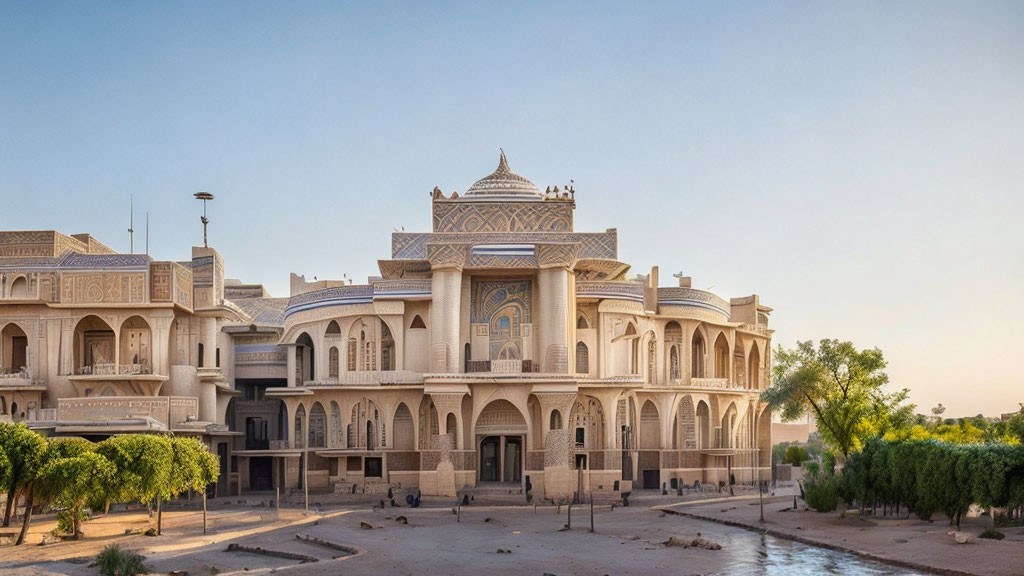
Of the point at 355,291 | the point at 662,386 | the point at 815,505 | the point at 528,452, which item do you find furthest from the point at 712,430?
the point at 355,291

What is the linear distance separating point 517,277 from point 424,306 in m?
4.93

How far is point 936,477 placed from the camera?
3284 cm

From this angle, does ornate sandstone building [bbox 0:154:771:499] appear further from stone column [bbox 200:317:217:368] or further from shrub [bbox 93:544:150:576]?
shrub [bbox 93:544:150:576]

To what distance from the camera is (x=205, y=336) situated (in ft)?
166

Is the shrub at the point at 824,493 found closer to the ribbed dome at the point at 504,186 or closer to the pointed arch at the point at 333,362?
the ribbed dome at the point at 504,186

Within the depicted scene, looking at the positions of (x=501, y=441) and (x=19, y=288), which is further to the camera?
(x=501, y=441)

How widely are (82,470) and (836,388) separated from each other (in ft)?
117

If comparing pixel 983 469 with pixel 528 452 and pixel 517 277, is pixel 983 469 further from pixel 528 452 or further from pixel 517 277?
pixel 517 277

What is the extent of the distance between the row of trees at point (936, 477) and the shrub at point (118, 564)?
24175 mm

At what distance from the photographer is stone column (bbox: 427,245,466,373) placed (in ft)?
158

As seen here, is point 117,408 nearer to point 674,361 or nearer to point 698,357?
point 674,361

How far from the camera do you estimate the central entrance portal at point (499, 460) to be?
51188mm

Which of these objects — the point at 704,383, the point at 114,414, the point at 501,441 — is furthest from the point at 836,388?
the point at 114,414

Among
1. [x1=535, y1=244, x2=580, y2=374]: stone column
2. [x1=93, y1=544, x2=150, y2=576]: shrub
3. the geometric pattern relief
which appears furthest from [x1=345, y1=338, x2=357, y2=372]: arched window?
[x1=93, y1=544, x2=150, y2=576]: shrub
